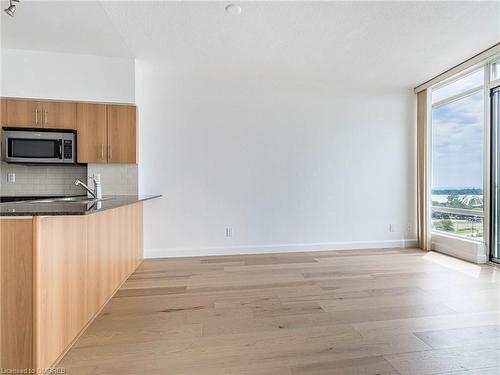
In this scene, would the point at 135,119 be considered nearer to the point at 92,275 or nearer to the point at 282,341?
the point at 92,275

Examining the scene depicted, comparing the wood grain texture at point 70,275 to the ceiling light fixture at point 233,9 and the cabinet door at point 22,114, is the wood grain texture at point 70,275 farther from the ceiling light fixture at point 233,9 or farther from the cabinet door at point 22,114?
the ceiling light fixture at point 233,9

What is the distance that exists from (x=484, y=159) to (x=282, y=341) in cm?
365

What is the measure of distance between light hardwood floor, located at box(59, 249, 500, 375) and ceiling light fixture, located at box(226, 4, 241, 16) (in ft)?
8.90

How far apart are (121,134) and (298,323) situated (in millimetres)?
3012

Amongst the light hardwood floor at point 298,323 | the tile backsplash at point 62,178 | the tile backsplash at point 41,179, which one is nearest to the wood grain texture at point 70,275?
the light hardwood floor at point 298,323

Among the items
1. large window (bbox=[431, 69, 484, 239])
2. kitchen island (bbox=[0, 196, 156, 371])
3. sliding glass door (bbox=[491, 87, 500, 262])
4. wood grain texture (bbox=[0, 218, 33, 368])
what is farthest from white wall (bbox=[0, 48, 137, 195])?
sliding glass door (bbox=[491, 87, 500, 262])

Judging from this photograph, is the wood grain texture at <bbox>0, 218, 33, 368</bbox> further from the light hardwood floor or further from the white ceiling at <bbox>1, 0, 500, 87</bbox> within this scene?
the white ceiling at <bbox>1, 0, 500, 87</bbox>

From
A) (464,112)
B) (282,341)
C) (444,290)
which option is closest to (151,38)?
(282,341)

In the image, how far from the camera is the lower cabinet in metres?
1.29

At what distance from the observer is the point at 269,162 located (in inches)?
151

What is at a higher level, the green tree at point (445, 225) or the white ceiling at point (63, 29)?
the white ceiling at point (63, 29)

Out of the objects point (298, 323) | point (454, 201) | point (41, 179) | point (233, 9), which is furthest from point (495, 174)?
Result: point (41, 179)

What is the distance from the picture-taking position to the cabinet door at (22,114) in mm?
3000

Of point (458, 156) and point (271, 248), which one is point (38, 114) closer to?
point (271, 248)
